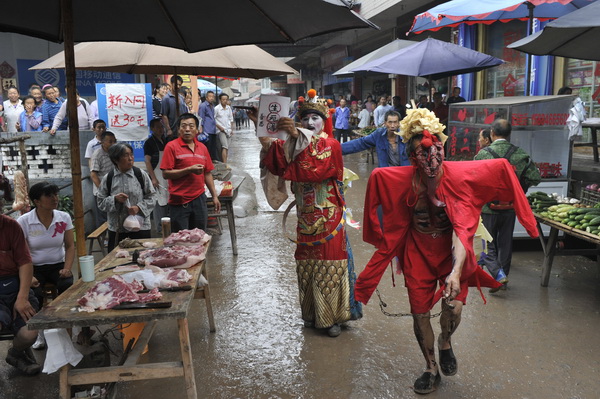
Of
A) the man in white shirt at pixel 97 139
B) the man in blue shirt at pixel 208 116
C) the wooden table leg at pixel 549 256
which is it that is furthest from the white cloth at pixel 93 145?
the wooden table leg at pixel 549 256

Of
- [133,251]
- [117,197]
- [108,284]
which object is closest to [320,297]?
[133,251]

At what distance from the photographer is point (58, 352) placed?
3094 mm

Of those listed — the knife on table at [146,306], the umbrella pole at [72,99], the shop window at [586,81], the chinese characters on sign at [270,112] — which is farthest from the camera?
the shop window at [586,81]

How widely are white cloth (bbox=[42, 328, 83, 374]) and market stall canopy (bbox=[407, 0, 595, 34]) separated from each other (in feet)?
23.1

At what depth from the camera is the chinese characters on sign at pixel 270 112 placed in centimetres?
393

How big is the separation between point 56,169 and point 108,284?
17.8 ft

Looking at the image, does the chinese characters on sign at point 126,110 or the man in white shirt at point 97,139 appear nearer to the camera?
the man in white shirt at point 97,139

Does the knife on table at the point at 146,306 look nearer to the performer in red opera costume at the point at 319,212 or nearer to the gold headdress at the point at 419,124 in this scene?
the performer in red opera costume at the point at 319,212

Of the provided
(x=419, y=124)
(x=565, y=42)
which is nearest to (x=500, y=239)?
(x=419, y=124)

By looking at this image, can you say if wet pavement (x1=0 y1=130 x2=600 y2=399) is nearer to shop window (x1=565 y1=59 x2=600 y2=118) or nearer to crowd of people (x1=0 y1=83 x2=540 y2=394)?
crowd of people (x1=0 y1=83 x2=540 y2=394)

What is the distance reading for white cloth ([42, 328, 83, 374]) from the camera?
10.1 ft

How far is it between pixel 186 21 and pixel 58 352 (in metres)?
2.42

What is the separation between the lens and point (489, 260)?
Answer: 5.78m

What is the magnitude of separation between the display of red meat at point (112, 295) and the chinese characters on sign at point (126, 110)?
6.00 metres
